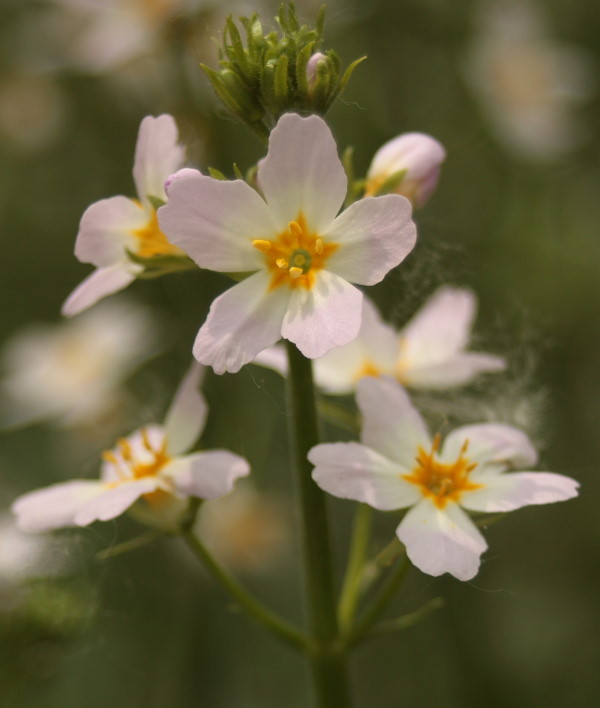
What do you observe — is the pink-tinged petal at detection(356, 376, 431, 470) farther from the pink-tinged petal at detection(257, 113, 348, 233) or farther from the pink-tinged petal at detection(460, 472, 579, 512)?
the pink-tinged petal at detection(257, 113, 348, 233)

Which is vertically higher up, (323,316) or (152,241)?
(152,241)

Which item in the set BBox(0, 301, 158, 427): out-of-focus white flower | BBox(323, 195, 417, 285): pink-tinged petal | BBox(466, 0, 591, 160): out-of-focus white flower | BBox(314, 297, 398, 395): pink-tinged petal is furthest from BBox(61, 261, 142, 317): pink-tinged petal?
BBox(466, 0, 591, 160): out-of-focus white flower

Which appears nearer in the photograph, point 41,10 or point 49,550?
point 49,550

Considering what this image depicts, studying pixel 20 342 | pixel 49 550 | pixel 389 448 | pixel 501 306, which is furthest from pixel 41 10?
pixel 389 448

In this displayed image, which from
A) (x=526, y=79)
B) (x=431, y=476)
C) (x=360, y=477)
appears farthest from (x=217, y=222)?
(x=526, y=79)

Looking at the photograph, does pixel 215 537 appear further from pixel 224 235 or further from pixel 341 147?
pixel 224 235

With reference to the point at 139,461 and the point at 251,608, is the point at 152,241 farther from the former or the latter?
the point at 251,608
